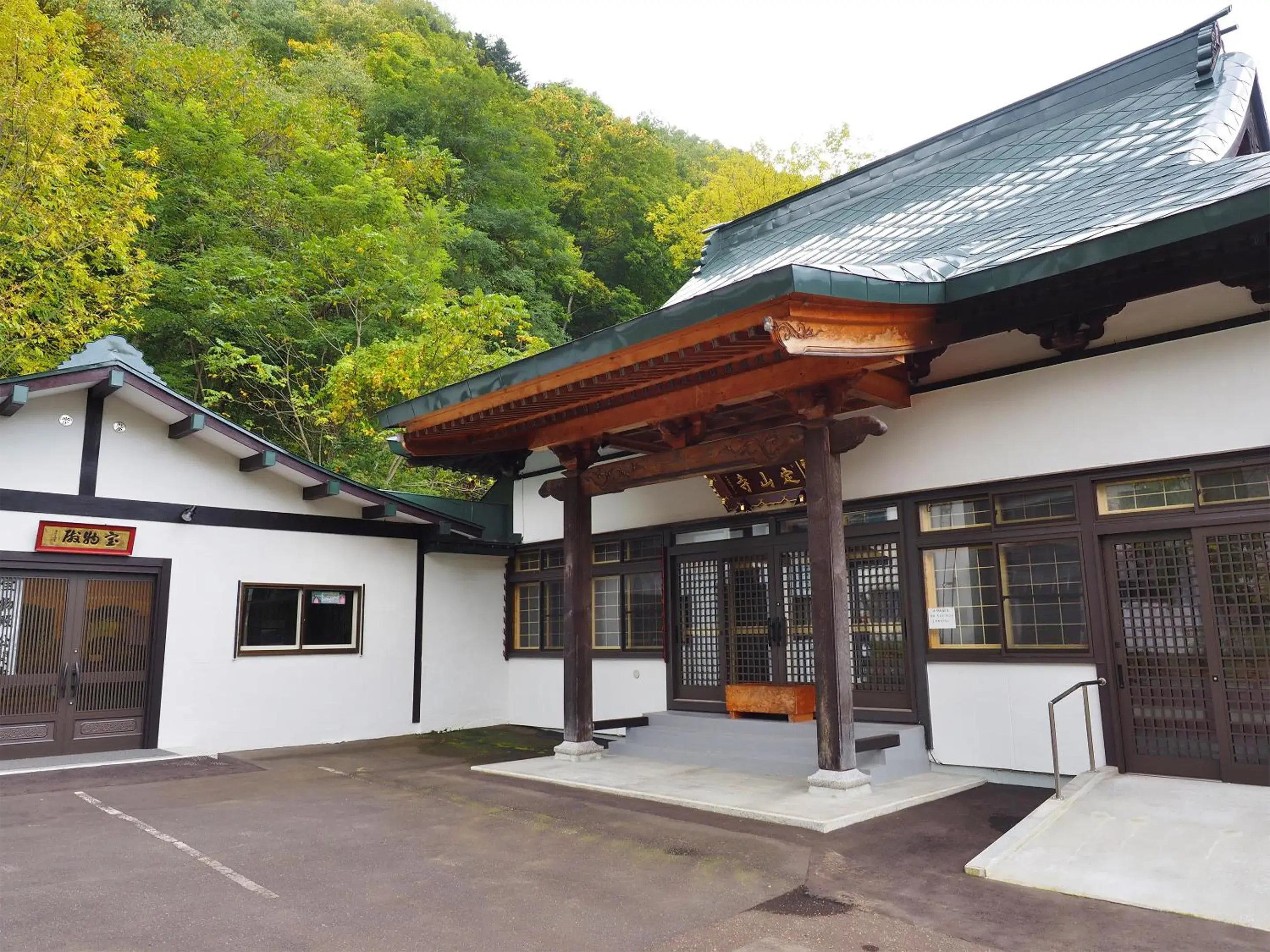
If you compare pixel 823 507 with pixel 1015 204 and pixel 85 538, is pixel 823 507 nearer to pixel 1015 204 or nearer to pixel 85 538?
pixel 1015 204

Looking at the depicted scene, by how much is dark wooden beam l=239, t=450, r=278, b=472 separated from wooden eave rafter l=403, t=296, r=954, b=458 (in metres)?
1.70

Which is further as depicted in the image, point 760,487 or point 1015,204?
point 760,487

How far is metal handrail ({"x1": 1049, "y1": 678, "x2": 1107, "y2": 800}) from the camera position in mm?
5219

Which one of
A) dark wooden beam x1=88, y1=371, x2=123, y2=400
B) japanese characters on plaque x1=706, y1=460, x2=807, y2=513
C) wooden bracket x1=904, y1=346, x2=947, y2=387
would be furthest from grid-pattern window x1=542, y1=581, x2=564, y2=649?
wooden bracket x1=904, y1=346, x2=947, y2=387

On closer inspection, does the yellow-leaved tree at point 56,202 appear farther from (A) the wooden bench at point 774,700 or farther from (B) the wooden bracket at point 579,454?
(A) the wooden bench at point 774,700

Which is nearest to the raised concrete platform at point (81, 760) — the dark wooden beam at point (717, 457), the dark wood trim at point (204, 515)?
the dark wood trim at point (204, 515)

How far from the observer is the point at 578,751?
7.80 m

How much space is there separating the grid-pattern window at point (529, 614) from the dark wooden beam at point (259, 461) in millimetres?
3682

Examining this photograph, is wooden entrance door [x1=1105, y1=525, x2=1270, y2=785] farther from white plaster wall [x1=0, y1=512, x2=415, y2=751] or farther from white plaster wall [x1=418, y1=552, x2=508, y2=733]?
white plaster wall [x1=0, y1=512, x2=415, y2=751]

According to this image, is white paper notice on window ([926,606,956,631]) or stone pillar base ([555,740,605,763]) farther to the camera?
stone pillar base ([555,740,605,763])

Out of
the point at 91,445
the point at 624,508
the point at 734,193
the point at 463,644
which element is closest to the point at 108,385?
the point at 91,445

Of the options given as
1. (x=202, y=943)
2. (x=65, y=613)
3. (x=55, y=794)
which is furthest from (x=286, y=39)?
(x=202, y=943)

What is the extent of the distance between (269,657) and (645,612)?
167 inches

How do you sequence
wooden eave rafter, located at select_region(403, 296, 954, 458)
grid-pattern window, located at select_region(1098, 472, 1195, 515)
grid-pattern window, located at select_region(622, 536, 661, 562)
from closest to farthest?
wooden eave rafter, located at select_region(403, 296, 954, 458), grid-pattern window, located at select_region(1098, 472, 1195, 515), grid-pattern window, located at select_region(622, 536, 661, 562)
